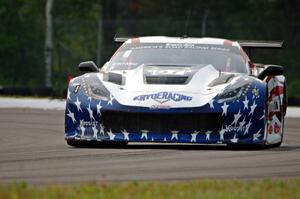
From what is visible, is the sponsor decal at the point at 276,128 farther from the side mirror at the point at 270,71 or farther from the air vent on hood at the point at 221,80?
the air vent on hood at the point at 221,80

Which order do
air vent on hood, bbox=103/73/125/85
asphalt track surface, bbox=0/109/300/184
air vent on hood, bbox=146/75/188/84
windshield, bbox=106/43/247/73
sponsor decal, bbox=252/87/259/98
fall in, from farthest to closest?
windshield, bbox=106/43/247/73 → air vent on hood, bbox=103/73/125/85 → air vent on hood, bbox=146/75/188/84 → sponsor decal, bbox=252/87/259/98 → asphalt track surface, bbox=0/109/300/184

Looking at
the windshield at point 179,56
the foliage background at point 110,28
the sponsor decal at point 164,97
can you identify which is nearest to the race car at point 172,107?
the sponsor decal at point 164,97

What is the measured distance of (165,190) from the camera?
296 inches

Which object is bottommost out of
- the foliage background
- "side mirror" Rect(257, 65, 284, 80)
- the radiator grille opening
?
the foliage background

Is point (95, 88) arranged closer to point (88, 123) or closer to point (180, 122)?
point (88, 123)

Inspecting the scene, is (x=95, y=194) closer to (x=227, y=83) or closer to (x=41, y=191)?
(x=41, y=191)

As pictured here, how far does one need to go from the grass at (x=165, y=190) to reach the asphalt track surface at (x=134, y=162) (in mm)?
570

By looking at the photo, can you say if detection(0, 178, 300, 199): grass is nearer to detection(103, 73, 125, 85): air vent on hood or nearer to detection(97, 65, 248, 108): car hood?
detection(97, 65, 248, 108): car hood

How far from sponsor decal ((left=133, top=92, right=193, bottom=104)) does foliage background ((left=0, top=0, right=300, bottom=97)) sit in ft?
61.9

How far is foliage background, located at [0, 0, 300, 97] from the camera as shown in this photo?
33.2 meters

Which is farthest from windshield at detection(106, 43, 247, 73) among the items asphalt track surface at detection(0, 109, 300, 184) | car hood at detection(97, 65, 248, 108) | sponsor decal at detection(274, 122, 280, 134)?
asphalt track surface at detection(0, 109, 300, 184)

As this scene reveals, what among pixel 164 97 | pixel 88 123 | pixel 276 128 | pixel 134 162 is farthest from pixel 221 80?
pixel 134 162

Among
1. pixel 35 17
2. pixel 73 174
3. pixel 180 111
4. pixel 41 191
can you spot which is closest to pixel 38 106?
pixel 180 111

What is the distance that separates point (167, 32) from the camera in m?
34.8
